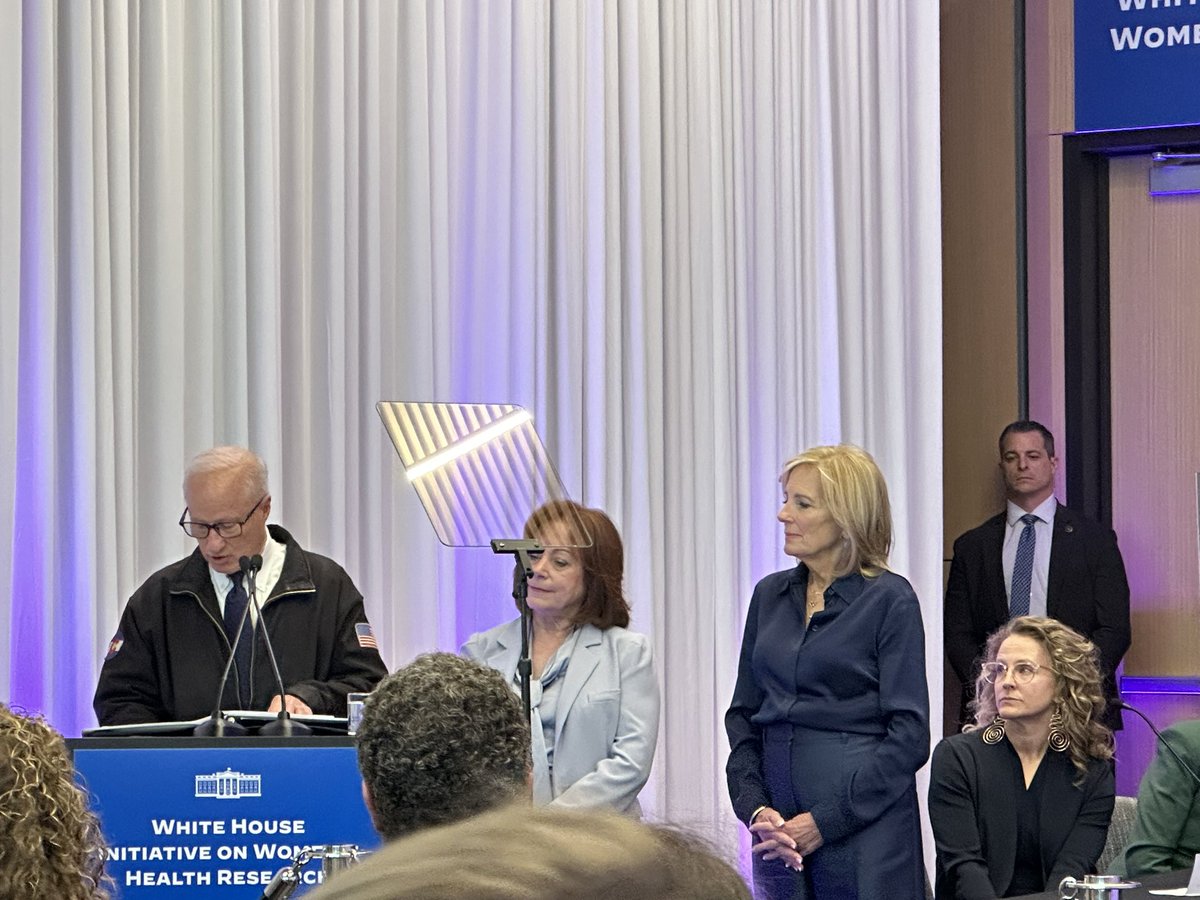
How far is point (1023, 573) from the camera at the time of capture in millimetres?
6133

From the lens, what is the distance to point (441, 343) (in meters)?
5.41

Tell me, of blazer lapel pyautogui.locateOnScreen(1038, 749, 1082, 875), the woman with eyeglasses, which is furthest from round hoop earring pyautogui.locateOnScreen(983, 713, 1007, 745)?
blazer lapel pyautogui.locateOnScreen(1038, 749, 1082, 875)

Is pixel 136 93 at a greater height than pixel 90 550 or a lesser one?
greater

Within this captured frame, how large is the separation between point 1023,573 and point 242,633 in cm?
316

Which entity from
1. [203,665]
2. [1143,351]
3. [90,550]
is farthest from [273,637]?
[1143,351]

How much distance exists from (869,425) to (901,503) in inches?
11.3

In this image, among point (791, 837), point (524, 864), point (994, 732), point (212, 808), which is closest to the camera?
point (524, 864)

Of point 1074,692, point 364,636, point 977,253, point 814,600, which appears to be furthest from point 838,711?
point 977,253

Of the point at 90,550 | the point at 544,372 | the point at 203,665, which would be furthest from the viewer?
the point at 544,372

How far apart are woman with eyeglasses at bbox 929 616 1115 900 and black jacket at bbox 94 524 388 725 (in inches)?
49.1

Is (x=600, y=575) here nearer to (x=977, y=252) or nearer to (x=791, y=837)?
(x=791, y=837)

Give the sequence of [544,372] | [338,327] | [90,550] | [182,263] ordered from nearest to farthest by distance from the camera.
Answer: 1. [90,550]
2. [182,263]
3. [338,327]
4. [544,372]

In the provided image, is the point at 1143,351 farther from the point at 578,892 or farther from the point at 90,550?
the point at 578,892

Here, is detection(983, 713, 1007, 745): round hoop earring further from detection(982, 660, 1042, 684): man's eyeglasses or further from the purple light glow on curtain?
the purple light glow on curtain
